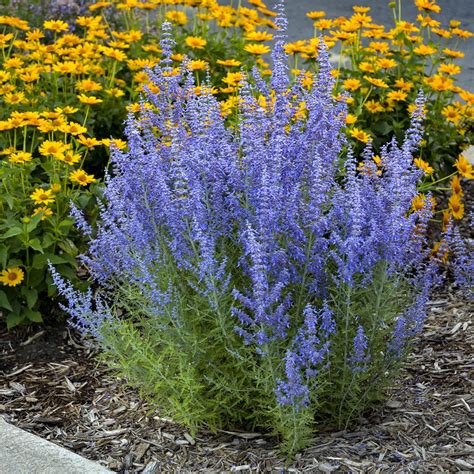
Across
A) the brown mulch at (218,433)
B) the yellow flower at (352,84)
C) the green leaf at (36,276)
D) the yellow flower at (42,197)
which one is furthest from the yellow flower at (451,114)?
the green leaf at (36,276)

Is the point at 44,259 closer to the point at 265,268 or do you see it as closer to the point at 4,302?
the point at 4,302

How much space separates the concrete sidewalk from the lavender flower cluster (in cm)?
52

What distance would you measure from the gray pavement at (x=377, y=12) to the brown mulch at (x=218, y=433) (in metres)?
5.68

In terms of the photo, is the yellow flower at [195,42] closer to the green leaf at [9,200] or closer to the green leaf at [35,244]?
the green leaf at [9,200]

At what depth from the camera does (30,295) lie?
4281 mm

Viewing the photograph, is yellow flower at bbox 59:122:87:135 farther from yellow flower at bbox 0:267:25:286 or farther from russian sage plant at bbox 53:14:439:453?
russian sage plant at bbox 53:14:439:453

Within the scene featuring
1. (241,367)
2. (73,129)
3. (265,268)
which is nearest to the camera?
(265,268)

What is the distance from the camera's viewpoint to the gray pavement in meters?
9.73

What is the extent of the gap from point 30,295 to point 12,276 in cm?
13

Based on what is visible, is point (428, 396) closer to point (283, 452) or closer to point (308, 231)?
point (283, 452)

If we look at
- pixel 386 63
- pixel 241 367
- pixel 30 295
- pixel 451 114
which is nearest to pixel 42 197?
pixel 30 295

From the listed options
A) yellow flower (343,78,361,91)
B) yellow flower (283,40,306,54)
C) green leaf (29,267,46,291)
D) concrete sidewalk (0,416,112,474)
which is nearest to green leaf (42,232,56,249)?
green leaf (29,267,46,291)

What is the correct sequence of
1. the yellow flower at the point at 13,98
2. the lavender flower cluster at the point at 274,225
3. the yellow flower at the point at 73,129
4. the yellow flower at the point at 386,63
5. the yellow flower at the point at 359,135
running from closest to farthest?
the lavender flower cluster at the point at 274,225
the yellow flower at the point at 73,129
the yellow flower at the point at 359,135
the yellow flower at the point at 13,98
the yellow flower at the point at 386,63

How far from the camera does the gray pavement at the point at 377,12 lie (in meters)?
9.73
